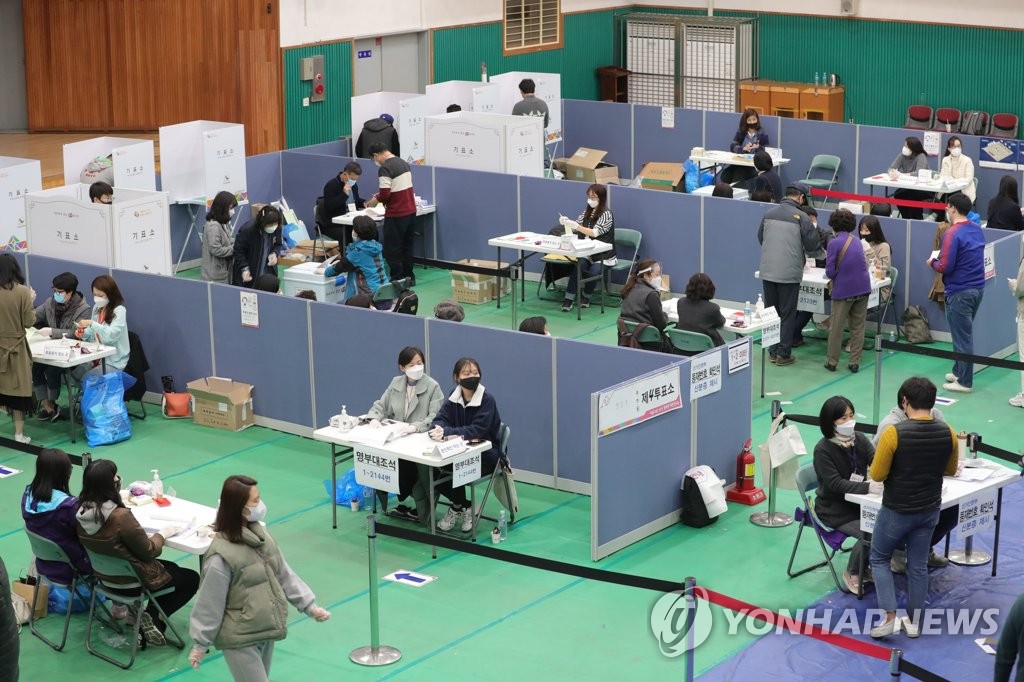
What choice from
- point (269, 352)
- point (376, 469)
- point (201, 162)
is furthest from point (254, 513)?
point (201, 162)

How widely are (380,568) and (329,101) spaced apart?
1285cm

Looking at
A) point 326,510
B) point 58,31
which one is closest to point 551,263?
point 326,510

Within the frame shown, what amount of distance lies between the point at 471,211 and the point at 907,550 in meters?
9.49

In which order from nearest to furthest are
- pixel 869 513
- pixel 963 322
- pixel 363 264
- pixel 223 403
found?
1. pixel 869 513
2. pixel 223 403
3. pixel 963 322
4. pixel 363 264

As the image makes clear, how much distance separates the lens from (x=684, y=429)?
10016mm

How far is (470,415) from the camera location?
381 inches

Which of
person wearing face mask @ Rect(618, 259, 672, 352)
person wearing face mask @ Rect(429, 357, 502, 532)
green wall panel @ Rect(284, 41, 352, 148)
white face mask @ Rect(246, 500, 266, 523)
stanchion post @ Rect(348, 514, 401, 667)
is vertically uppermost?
→ green wall panel @ Rect(284, 41, 352, 148)

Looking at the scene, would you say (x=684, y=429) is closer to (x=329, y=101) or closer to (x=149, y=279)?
(x=149, y=279)

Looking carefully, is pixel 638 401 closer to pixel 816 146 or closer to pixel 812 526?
pixel 812 526

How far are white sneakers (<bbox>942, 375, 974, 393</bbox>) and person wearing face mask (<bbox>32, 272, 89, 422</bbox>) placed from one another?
749 centimetres

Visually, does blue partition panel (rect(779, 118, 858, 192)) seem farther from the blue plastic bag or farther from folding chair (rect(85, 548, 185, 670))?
folding chair (rect(85, 548, 185, 670))

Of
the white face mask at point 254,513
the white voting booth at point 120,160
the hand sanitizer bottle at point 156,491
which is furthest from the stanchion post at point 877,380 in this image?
the white voting booth at point 120,160

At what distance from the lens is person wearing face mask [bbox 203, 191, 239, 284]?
46.5 feet

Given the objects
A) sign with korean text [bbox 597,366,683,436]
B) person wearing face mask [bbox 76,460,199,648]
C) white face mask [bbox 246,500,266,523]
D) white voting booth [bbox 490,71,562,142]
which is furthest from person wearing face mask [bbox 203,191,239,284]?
white voting booth [bbox 490,71,562,142]
